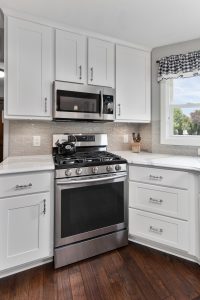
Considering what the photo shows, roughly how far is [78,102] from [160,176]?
3.69 ft

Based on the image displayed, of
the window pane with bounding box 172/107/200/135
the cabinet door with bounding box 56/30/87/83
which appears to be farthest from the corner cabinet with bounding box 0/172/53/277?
the window pane with bounding box 172/107/200/135

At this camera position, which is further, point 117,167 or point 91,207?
point 117,167

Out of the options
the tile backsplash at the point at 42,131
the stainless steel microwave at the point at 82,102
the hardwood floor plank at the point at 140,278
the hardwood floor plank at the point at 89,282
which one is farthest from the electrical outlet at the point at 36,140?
the hardwood floor plank at the point at 140,278

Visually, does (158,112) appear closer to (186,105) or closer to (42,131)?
(186,105)

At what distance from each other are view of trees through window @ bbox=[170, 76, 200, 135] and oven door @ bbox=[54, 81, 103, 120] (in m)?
1.01

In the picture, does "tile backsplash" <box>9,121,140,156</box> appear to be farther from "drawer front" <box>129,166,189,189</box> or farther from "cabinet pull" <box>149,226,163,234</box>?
"cabinet pull" <box>149,226,163,234</box>

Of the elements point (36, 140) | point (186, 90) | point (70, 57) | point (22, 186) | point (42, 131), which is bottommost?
point (22, 186)

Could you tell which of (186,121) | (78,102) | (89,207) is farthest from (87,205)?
(186,121)

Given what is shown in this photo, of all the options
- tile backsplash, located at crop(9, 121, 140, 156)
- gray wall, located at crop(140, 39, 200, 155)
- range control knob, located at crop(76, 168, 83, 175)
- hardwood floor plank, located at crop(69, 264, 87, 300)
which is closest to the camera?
hardwood floor plank, located at crop(69, 264, 87, 300)

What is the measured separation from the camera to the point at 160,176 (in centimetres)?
219

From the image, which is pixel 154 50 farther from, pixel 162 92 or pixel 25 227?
pixel 25 227

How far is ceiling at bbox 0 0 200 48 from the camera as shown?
6.38ft

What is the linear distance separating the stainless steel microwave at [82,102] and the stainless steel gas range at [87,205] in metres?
0.34

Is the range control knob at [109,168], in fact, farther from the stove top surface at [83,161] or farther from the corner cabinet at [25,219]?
the corner cabinet at [25,219]
